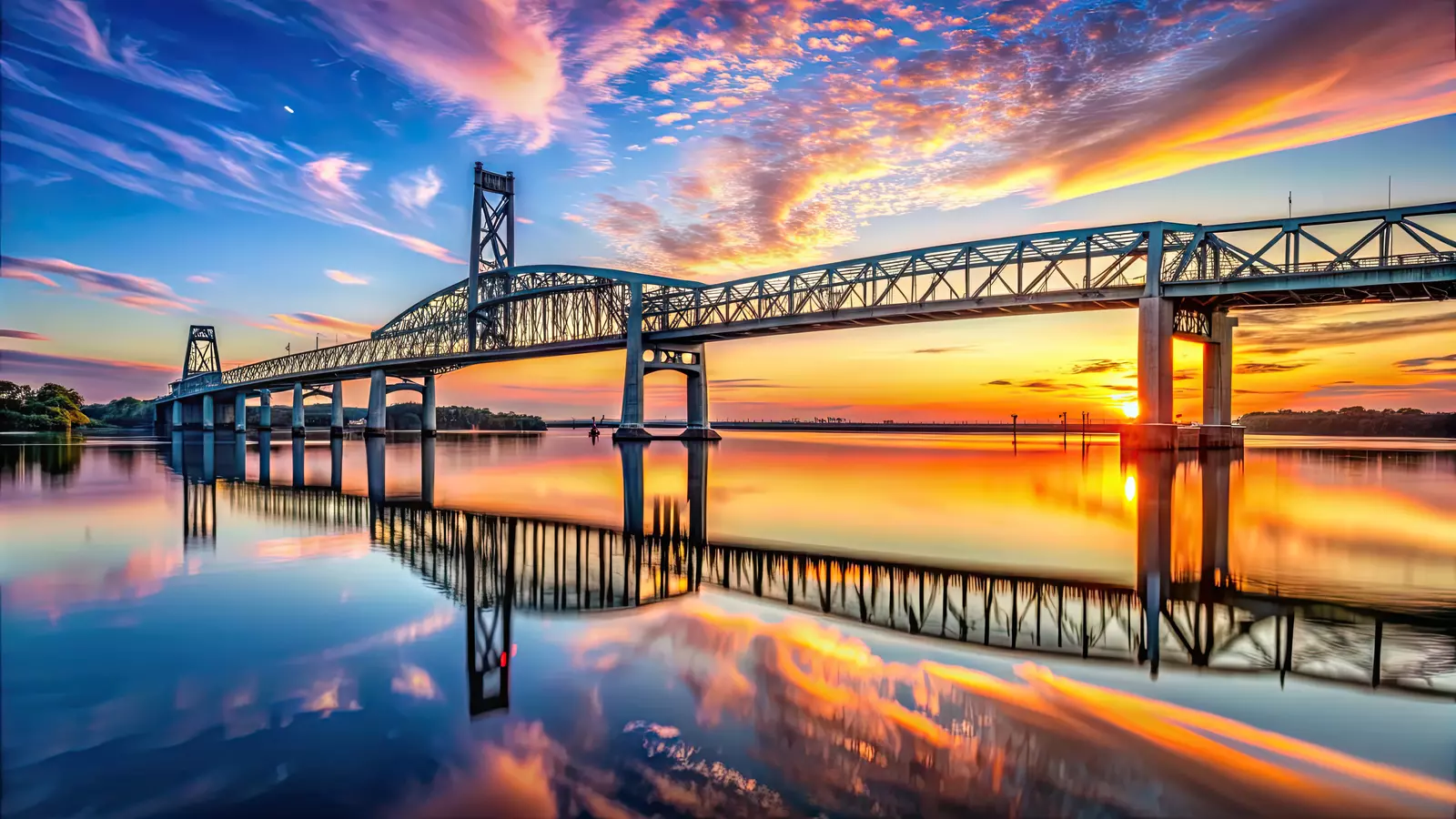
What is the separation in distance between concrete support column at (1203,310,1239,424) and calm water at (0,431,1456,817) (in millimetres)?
48988

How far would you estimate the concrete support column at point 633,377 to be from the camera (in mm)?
74688

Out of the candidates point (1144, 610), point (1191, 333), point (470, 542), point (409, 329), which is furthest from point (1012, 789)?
point (409, 329)

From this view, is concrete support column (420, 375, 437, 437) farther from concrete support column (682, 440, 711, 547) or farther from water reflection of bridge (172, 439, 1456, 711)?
water reflection of bridge (172, 439, 1456, 711)

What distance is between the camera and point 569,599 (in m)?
10.2

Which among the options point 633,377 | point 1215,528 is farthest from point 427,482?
point 633,377

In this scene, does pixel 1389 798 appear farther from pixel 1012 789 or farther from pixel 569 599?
pixel 569 599

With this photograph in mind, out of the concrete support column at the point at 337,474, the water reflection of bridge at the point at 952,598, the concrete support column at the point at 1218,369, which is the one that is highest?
the concrete support column at the point at 1218,369

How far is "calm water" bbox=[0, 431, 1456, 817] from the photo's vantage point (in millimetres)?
4668

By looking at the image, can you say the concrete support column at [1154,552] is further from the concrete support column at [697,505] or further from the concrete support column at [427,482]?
the concrete support column at [427,482]

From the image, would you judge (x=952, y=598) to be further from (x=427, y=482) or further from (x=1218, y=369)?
(x=1218, y=369)

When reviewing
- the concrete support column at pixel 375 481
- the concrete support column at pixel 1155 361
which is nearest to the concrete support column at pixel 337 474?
the concrete support column at pixel 375 481

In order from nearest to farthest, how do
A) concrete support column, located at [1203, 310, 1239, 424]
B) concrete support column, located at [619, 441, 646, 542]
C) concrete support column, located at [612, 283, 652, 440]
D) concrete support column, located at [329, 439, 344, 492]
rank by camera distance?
concrete support column, located at [619, 441, 646, 542], concrete support column, located at [329, 439, 344, 492], concrete support column, located at [1203, 310, 1239, 424], concrete support column, located at [612, 283, 652, 440]

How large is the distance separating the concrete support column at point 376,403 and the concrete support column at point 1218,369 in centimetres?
Result: 10250

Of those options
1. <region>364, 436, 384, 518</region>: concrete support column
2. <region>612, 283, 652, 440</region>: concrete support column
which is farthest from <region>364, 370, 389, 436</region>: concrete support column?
<region>364, 436, 384, 518</region>: concrete support column
